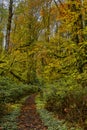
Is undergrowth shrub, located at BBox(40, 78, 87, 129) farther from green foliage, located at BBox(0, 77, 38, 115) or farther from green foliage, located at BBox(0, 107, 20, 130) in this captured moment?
green foliage, located at BBox(0, 77, 38, 115)

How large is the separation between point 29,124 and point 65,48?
4.53 metres

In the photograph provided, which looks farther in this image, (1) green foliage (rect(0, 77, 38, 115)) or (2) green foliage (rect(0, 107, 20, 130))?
(1) green foliage (rect(0, 77, 38, 115))

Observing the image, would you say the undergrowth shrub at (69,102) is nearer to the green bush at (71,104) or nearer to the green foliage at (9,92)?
the green bush at (71,104)

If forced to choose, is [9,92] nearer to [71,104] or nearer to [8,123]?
[8,123]

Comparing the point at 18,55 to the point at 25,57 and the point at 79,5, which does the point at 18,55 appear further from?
the point at 79,5

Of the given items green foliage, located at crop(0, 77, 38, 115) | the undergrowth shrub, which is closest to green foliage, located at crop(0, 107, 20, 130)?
green foliage, located at crop(0, 77, 38, 115)

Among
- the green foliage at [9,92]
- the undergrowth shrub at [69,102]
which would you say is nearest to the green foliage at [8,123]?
the green foliage at [9,92]

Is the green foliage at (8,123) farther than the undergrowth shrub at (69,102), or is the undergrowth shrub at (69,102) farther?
the undergrowth shrub at (69,102)

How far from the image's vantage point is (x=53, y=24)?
159 ft

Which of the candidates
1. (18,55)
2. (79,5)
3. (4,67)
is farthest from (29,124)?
(18,55)

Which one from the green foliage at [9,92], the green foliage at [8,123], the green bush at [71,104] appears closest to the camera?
the green foliage at [8,123]

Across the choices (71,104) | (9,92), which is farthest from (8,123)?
(9,92)

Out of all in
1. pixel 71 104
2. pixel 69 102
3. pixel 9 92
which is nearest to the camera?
pixel 71 104

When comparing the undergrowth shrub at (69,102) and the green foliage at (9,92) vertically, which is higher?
the undergrowth shrub at (69,102)
